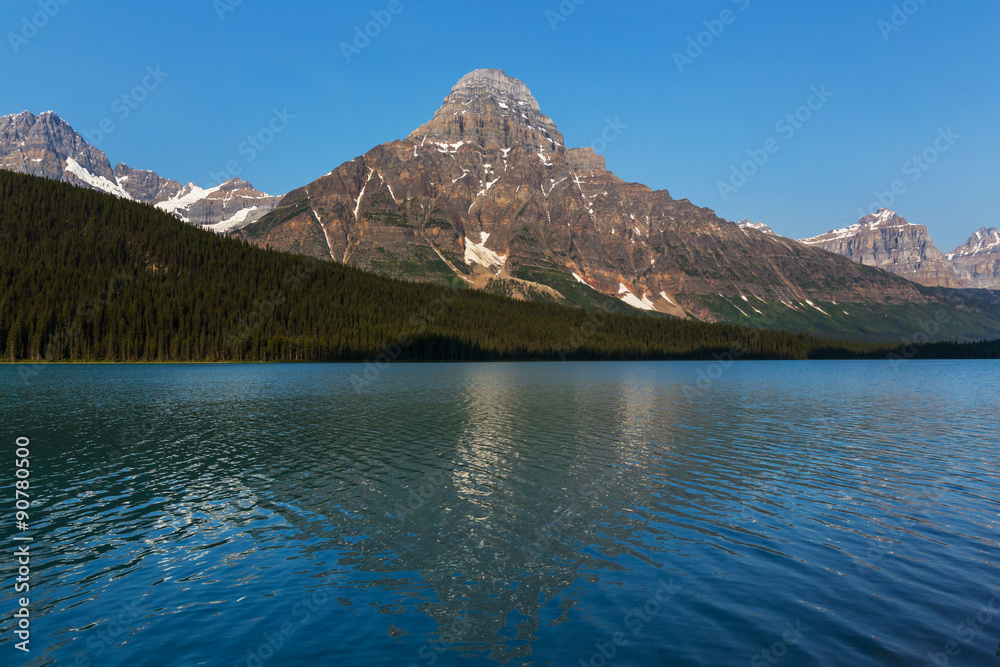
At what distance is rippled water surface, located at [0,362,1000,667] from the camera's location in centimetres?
1555

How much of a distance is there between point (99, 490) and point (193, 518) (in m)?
9.23

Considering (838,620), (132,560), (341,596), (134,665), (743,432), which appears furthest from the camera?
(743,432)

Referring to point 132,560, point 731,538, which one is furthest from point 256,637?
point 731,538

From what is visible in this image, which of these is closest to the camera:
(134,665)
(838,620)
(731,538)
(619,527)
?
(134,665)

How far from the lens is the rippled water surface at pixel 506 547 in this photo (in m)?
15.5

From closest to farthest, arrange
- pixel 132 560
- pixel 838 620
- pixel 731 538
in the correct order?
pixel 838 620 → pixel 132 560 → pixel 731 538

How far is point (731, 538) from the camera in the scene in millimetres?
24406

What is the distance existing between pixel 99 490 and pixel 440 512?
20281 mm

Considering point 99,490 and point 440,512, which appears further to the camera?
point 99,490

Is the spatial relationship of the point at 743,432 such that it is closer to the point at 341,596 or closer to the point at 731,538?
the point at 731,538

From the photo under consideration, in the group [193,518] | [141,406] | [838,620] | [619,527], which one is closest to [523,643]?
[838,620]

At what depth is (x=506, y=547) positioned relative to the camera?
23281 millimetres

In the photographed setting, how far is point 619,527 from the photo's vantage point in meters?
26.2

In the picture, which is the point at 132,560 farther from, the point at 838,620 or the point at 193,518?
the point at 838,620
